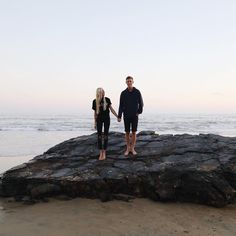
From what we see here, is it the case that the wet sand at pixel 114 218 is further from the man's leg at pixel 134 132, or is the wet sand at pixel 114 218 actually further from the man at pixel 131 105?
the man at pixel 131 105

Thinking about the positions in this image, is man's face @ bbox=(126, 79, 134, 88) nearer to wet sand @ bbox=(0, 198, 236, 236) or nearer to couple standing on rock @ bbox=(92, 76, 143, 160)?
couple standing on rock @ bbox=(92, 76, 143, 160)

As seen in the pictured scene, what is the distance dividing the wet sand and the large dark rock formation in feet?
1.05

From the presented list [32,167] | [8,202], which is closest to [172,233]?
[8,202]

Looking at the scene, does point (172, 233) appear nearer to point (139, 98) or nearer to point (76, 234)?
point (76, 234)

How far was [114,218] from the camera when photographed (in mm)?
6879

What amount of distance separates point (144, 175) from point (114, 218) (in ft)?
5.73

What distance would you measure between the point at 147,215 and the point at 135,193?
1219 millimetres

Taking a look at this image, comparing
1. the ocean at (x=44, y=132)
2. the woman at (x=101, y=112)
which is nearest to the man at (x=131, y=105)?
the woman at (x=101, y=112)

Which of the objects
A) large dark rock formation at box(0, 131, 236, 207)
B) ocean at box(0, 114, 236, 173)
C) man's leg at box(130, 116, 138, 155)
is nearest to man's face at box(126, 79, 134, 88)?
man's leg at box(130, 116, 138, 155)

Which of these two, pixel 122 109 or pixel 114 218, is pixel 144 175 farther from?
pixel 122 109

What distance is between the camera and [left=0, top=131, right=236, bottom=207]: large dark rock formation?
8016 millimetres

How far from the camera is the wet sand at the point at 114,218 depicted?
20.5ft

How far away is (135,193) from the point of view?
8.31 meters

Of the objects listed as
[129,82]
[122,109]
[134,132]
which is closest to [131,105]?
[122,109]
